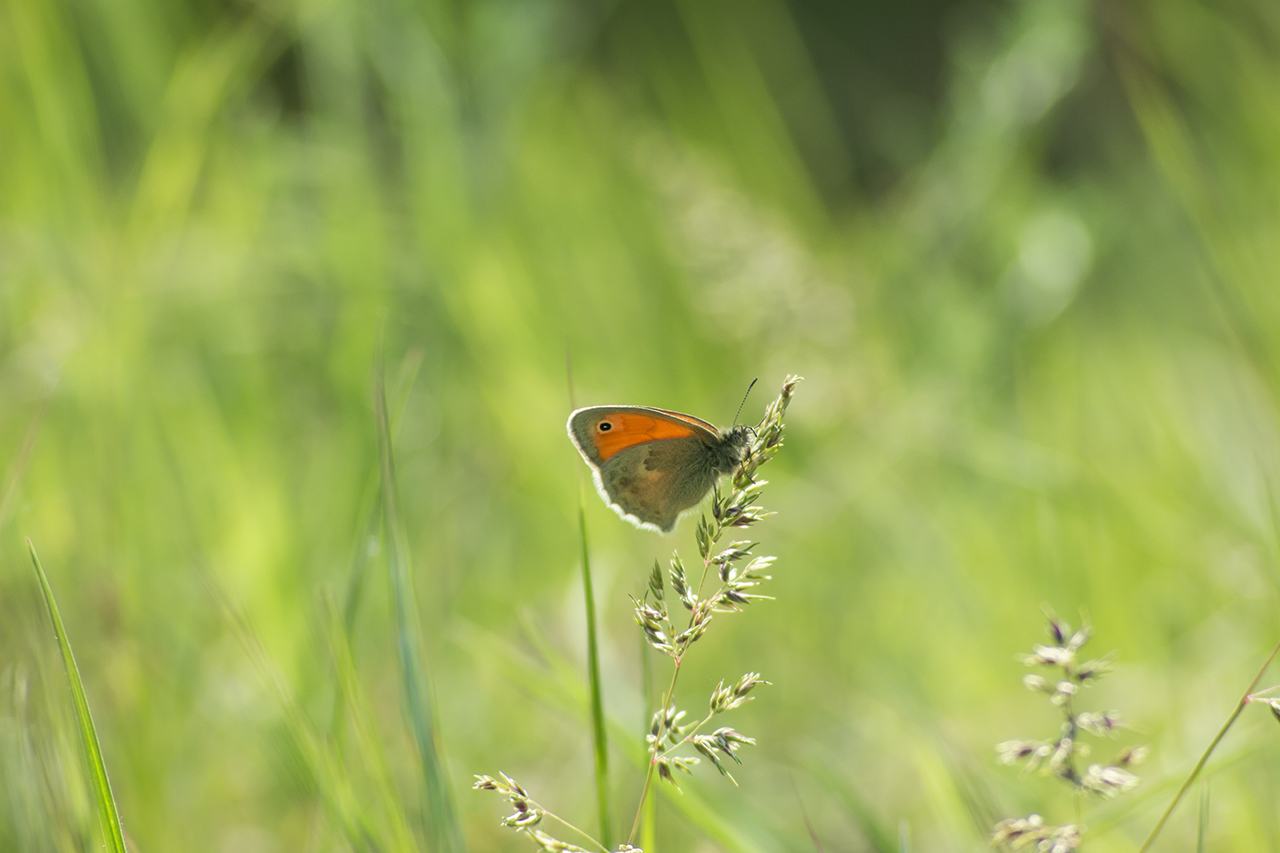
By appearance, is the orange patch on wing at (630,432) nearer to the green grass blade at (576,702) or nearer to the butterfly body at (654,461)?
the butterfly body at (654,461)

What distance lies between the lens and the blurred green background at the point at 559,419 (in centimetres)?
104

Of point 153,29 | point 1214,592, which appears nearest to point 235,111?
point 153,29

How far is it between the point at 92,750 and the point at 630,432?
610mm

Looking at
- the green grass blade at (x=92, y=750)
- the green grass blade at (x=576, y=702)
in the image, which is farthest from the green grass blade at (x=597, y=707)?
the green grass blade at (x=92, y=750)

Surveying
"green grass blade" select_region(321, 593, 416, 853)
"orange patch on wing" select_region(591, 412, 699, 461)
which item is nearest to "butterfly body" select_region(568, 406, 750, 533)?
"orange patch on wing" select_region(591, 412, 699, 461)

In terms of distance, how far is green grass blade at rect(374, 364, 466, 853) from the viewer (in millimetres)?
615

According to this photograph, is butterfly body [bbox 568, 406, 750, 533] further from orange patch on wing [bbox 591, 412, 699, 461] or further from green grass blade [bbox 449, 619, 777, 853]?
green grass blade [bbox 449, 619, 777, 853]

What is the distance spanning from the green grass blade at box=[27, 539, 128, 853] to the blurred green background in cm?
17

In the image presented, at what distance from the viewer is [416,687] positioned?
2.18ft

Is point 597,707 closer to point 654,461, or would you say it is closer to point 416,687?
point 416,687

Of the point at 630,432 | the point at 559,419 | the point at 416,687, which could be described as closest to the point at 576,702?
the point at 416,687

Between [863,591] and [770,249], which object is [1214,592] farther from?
[770,249]

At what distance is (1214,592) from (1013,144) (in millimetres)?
1210

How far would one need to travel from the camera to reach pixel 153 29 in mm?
1938
